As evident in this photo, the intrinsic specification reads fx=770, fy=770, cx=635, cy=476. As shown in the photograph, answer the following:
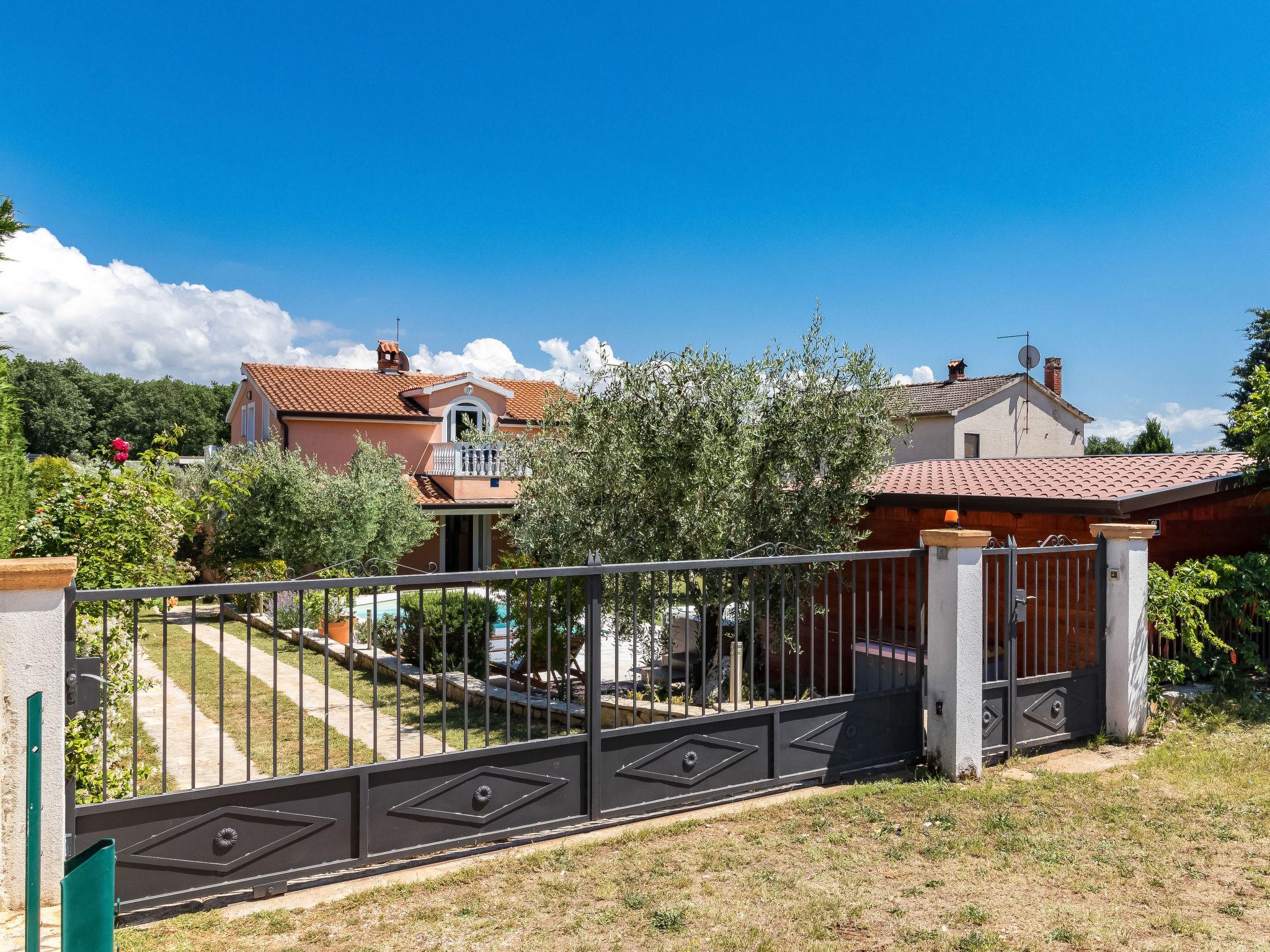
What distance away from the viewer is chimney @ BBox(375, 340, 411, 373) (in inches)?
1109

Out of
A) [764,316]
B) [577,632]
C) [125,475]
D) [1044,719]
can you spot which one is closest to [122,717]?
[125,475]

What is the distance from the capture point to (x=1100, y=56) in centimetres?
1276

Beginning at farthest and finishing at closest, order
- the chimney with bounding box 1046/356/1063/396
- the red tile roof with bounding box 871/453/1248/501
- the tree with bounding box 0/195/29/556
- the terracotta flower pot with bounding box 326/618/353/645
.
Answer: the chimney with bounding box 1046/356/1063/396, the terracotta flower pot with bounding box 326/618/353/645, the red tile roof with bounding box 871/453/1248/501, the tree with bounding box 0/195/29/556

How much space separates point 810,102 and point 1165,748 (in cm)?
1389

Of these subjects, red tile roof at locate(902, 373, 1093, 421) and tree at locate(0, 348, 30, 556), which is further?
red tile roof at locate(902, 373, 1093, 421)

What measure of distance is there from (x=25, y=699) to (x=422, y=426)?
21.6 m

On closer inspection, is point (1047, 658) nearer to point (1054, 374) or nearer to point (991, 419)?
point (991, 419)

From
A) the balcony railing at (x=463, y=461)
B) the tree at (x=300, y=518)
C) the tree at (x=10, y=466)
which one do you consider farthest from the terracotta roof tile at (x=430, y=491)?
the tree at (x=10, y=466)

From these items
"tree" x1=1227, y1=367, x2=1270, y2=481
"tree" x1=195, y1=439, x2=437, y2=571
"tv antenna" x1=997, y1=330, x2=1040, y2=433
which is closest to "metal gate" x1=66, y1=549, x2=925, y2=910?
"tree" x1=1227, y1=367, x2=1270, y2=481

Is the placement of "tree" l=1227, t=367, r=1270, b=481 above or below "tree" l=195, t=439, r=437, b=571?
above

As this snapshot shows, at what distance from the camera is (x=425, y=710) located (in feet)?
32.5

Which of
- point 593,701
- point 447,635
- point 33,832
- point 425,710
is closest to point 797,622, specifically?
point 593,701

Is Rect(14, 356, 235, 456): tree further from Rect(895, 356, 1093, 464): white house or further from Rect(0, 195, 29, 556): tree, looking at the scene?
Rect(0, 195, 29, 556): tree

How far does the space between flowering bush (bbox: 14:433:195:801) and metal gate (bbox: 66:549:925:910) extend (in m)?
0.09
